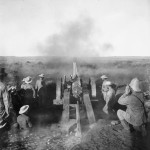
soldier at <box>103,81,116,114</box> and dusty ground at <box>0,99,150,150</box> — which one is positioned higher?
soldier at <box>103,81,116,114</box>

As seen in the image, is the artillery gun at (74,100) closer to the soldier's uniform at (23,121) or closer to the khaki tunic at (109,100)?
the khaki tunic at (109,100)

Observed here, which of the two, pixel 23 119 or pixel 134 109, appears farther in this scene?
pixel 23 119

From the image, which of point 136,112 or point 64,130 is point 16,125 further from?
point 136,112

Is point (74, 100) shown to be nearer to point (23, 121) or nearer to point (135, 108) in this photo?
point (23, 121)

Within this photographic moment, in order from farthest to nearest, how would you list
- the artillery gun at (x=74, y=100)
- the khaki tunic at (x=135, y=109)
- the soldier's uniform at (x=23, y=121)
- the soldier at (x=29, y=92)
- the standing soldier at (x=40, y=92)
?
1. the standing soldier at (x=40, y=92)
2. the soldier at (x=29, y=92)
3. the artillery gun at (x=74, y=100)
4. the soldier's uniform at (x=23, y=121)
5. the khaki tunic at (x=135, y=109)

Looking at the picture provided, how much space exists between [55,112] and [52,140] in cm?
180

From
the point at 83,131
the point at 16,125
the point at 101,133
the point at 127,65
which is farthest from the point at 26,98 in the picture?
the point at 127,65

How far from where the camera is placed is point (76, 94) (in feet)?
18.5

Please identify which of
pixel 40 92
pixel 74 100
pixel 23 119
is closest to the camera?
pixel 23 119

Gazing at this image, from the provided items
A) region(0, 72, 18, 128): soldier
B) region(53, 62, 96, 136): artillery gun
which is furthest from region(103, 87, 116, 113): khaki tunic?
region(0, 72, 18, 128): soldier

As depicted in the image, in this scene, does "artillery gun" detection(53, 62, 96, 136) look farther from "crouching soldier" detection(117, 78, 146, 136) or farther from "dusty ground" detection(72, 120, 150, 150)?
"crouching soldier" detection(117, 78, 146, 136)

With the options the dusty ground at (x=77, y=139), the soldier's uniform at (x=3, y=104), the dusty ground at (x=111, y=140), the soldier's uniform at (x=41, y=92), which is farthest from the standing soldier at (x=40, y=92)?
the dusty ground at (x=111, y=140)

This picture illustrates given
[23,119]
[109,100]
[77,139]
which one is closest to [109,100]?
[109,100]

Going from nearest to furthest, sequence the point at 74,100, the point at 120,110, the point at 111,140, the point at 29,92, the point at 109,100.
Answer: the point at 111,140 → the point at 120,110 → the point at 109,100 → the point at 29,92 → the point at 74,100
